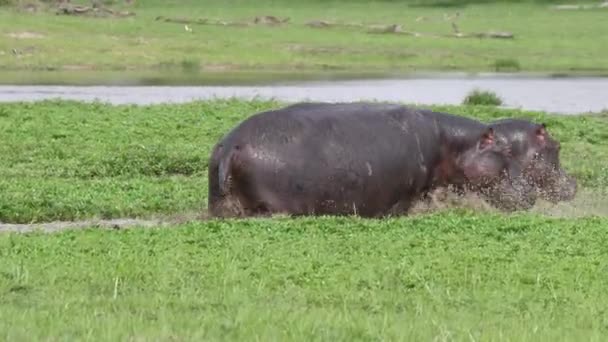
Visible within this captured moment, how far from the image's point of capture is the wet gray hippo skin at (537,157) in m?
11.2

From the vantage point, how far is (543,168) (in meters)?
11.2

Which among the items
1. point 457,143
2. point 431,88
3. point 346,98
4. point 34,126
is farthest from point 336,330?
point 431,88

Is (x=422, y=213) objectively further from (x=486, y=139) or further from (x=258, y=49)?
(x=258, y=49)

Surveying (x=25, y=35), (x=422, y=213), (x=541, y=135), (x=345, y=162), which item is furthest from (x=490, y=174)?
(x=25, y=35)

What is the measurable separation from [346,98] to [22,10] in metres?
23.9

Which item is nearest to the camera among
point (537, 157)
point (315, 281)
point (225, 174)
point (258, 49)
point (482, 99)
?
point (315, 281)

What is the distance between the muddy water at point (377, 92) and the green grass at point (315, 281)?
44.7 feet

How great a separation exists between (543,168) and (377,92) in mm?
16834

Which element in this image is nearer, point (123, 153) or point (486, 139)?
point (486, 139)

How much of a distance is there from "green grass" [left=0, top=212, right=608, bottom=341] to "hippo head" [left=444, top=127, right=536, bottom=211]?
2.88ft

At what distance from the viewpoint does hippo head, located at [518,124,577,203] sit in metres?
11.2

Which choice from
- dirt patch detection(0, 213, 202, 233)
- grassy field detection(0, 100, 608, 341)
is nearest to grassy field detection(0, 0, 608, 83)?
dirt patch detection(0, 213, 202, 233)

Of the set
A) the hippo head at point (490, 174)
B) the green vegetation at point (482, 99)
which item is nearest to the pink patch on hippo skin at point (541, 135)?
the hippo head at point (490, 174)

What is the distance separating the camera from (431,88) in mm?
30031
